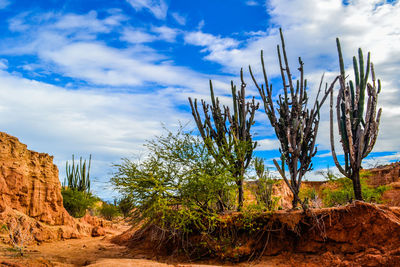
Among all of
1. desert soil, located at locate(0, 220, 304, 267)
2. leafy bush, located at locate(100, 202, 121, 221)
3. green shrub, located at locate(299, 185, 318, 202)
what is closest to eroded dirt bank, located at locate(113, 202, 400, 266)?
desert soil, located at locate(0, 220, 304, 267)

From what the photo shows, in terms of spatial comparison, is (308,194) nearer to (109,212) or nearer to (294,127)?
(294,127)

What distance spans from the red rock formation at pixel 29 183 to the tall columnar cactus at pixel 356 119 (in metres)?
12.7

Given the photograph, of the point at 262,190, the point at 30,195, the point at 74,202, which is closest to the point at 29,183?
the point at 30,195

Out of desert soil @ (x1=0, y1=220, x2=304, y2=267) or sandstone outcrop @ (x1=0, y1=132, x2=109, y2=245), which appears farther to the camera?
sandstone outcrop @ (x1=0, y1=132, x2=109, y2=245)

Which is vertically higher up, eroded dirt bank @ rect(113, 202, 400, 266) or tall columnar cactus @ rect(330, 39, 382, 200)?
tall columnar cactus @ rect(330, 39, 382, 200)

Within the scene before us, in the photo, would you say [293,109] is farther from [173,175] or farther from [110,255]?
[110,255]

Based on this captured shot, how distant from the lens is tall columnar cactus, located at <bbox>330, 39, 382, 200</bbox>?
34.0 feet

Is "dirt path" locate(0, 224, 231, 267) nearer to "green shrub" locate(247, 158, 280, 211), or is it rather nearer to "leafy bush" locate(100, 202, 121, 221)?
"green shrub" locate(247, 158, 280, 211)

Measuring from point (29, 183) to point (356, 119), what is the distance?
44.9 feet

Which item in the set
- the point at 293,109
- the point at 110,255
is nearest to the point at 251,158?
the point at 293,109

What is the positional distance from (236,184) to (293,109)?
3.29m

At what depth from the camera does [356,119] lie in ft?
35.4

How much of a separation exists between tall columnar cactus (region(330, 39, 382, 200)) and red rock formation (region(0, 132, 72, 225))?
12.7m

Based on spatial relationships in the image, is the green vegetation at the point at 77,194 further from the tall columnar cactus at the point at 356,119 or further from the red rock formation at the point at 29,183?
the tall columnar cactus at the point at 356,119
